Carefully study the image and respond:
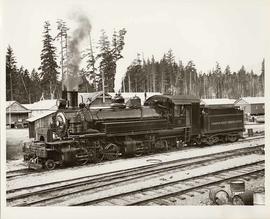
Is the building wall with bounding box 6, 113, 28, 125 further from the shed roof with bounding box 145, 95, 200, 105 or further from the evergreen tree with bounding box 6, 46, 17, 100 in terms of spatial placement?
the shed roof with bounding box 145, 95, 200, 105

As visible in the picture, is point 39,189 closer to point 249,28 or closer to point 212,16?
point 212,16

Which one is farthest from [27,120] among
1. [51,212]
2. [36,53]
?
[51,212]

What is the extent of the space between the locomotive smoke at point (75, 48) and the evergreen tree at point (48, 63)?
12 centimetres

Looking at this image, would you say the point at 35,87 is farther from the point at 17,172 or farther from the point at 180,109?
the point at 180,109

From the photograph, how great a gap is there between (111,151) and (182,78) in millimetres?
1117

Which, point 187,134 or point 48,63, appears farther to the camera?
point 187,134

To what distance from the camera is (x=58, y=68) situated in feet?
10.4

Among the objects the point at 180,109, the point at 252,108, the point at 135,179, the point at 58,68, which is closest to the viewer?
the point at 58,68

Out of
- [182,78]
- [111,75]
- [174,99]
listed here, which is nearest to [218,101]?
[174,99]

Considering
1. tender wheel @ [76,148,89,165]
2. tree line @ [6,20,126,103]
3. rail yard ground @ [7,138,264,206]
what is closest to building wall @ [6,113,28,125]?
tree line @ [6,20,126,103]

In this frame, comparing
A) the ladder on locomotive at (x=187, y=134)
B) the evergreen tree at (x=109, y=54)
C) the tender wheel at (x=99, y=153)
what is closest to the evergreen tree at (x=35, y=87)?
the evergreen tree at (x=109, y=54)

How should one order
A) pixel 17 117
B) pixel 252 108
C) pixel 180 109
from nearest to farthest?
1. pixel 17 117
2. pixel 252 108
3. pixel 180 109

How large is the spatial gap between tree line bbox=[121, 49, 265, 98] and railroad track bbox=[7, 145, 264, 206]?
641 millimetres

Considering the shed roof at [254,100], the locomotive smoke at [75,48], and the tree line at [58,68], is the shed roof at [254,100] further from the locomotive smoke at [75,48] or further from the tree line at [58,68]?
the locomotive smoke at [75,48]
